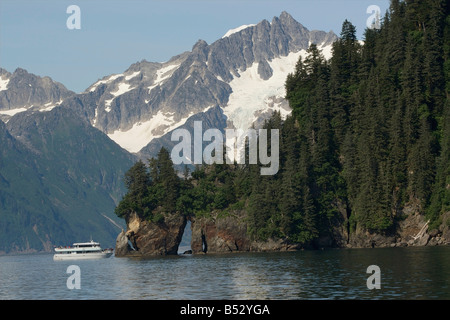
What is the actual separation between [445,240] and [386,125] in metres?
37.9

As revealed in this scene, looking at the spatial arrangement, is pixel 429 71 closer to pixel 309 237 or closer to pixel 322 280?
pixel 309 237

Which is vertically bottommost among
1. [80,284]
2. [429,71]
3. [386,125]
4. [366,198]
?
[80,284]

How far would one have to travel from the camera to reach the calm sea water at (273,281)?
9144 centimetres

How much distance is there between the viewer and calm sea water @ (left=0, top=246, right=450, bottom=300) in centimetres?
9144

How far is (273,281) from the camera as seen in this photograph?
357 feet

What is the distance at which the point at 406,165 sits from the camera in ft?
620

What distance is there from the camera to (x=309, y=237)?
192 meters

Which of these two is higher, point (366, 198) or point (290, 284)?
point (366, 198)

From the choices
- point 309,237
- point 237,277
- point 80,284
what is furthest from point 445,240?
point 80,284

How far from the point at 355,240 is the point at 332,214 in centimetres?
904
